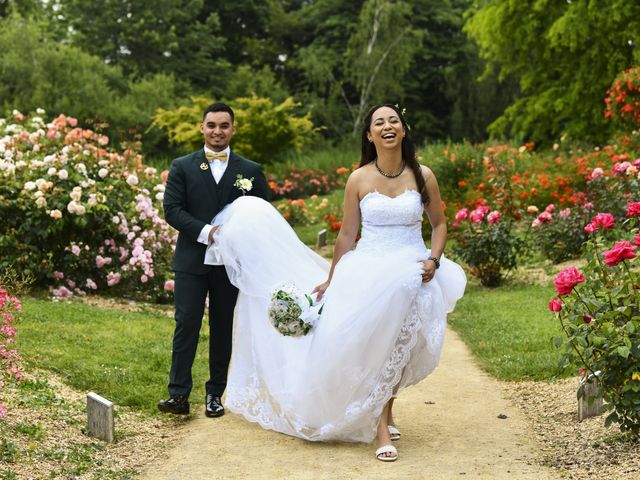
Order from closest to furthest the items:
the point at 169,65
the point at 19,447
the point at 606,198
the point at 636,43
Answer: the point at 19,447, the point at 606,198, the point at 636,43, the point at 169,65

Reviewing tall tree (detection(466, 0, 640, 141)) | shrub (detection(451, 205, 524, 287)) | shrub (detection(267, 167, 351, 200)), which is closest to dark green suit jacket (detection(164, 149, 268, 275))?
shrub (detection(451, 205, 524, 287))

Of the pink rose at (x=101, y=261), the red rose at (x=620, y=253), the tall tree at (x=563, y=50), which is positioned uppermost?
the tall tree at (x=563, y=50)

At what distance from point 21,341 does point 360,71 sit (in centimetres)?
2914

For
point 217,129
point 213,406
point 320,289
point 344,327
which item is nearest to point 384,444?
point 344,327

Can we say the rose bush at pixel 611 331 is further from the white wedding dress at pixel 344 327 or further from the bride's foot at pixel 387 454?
the bride's foot at pixel 387 454

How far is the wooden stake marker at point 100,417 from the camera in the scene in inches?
217

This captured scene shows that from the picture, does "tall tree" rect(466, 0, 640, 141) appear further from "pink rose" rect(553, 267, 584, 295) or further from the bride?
"pink rose" rect(553, 267, 584, 295)

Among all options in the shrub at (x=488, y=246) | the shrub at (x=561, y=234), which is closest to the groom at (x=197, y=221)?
the shrub at (x=488, y=246)

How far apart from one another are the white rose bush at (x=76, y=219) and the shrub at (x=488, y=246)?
3.73 metres

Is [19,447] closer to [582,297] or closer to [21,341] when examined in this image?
[21,341]

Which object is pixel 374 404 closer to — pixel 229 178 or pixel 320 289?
pixel 320 289

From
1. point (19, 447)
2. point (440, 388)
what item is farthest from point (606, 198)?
point (19, 447)

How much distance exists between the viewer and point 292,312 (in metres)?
5.47

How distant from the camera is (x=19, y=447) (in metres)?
5.07
